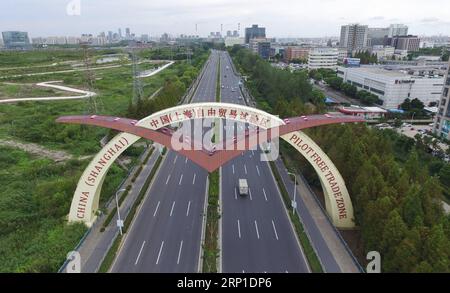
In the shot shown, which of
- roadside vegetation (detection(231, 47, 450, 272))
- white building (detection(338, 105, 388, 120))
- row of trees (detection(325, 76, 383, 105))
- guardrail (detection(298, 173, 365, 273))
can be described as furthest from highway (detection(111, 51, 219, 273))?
row of trees (detection(325, 76, 383, 105))

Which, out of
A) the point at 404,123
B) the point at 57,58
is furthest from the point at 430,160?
the point at 57,58

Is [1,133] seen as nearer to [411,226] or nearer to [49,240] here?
[49,240]

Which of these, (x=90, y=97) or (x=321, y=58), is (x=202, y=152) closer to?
(x=90, y=97)

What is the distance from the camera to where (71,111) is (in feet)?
196

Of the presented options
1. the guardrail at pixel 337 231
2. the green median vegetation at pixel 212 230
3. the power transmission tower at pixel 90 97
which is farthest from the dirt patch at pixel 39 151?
the guardrail at pixel 337 231

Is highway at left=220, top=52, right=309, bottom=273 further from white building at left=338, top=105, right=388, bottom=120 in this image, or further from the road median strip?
white building at left=338, top=105, right=388, bottom=120

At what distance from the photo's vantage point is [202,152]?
2309cm

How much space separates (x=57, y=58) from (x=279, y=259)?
6074 inches

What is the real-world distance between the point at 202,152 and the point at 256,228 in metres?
7.12

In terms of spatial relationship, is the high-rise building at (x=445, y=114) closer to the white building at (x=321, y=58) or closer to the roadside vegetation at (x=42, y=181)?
the roadside vegetation at (x=42, y=181)

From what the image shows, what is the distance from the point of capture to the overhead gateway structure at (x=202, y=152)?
22.7 meters

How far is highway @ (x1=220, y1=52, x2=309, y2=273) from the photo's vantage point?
69.2ft

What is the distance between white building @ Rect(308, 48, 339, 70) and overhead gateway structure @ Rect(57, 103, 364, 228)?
331 feet

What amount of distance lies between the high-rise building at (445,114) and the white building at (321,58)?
236 ft
